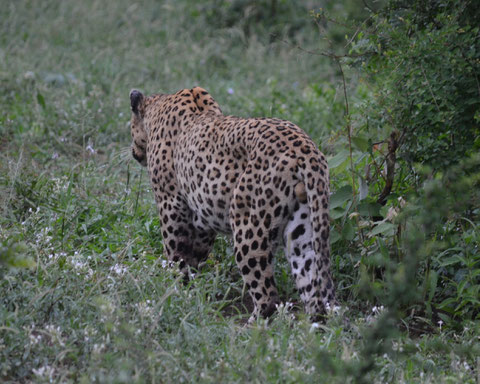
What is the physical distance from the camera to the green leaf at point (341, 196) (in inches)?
218

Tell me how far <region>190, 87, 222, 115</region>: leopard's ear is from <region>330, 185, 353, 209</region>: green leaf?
3.67 feet

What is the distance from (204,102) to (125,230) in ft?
3.98

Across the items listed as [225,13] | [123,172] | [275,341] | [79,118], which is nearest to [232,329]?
[275,341]

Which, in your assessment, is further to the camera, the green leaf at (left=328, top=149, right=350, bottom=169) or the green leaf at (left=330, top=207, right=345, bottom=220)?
the green leaf at (left=328, top=149, right=350, bottom=169)

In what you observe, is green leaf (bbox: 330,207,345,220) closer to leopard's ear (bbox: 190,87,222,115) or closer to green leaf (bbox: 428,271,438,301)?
green leaf (bbox: 428,271,438,301)

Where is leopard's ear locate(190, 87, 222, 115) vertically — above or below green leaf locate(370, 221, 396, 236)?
above

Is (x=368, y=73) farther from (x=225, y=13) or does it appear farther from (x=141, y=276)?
(x=225, y=13)

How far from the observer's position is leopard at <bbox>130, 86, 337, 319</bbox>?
460 centimetres

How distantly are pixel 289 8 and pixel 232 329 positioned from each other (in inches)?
384

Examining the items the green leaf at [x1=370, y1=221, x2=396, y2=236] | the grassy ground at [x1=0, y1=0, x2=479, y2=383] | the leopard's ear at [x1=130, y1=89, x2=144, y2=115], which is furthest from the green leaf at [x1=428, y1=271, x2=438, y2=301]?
the leopard's ear at [x1=130, y1=89, x2=144, y2=115]

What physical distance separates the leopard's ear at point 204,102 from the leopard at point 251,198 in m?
0.03

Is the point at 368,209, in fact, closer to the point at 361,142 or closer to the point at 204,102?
the point at 361,142

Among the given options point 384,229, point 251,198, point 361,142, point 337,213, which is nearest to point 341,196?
point 337,213

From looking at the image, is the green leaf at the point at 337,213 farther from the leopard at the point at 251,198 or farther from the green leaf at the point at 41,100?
the green leaf at the point at 41,100
